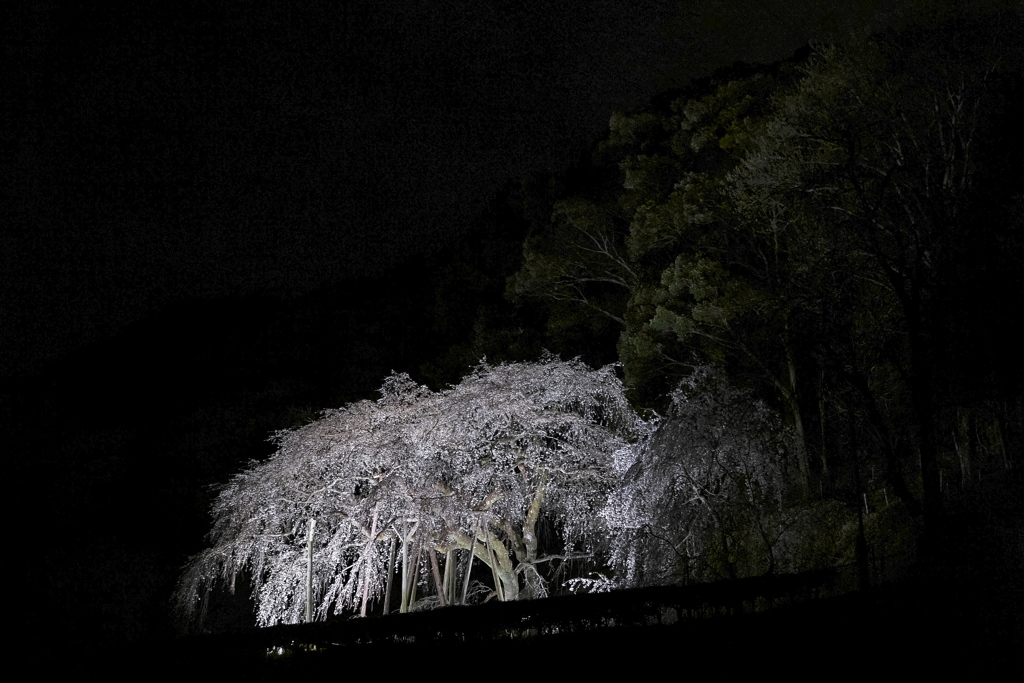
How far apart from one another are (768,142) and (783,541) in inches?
226

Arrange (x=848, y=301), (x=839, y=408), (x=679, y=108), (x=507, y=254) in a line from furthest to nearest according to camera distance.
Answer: (x=507, y=254)
(x=679, y=108)
(x=839, y=408)
(x=848, y=301)

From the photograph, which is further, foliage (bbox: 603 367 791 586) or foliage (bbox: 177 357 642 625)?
foliage (bbox: 177 357 642 625)

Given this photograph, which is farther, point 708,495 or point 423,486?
point 423,486

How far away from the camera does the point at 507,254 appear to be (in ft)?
69.3

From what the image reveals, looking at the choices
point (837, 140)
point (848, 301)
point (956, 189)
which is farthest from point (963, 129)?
point (848, 301)

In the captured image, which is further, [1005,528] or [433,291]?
[433,291]

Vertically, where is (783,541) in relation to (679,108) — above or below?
below

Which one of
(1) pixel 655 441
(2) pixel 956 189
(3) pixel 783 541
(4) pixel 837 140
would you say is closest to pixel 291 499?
(1) pixel 655 441

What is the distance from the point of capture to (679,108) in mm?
16109

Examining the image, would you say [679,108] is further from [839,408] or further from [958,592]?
[958,592]

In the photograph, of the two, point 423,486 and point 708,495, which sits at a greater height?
point 423,486

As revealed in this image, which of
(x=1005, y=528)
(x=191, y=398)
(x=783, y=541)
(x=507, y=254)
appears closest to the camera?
(x=1005, y=528)

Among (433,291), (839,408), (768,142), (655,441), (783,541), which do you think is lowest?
(783,541)

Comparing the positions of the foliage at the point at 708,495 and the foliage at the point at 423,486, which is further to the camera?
the foliage at the point at 423,486
